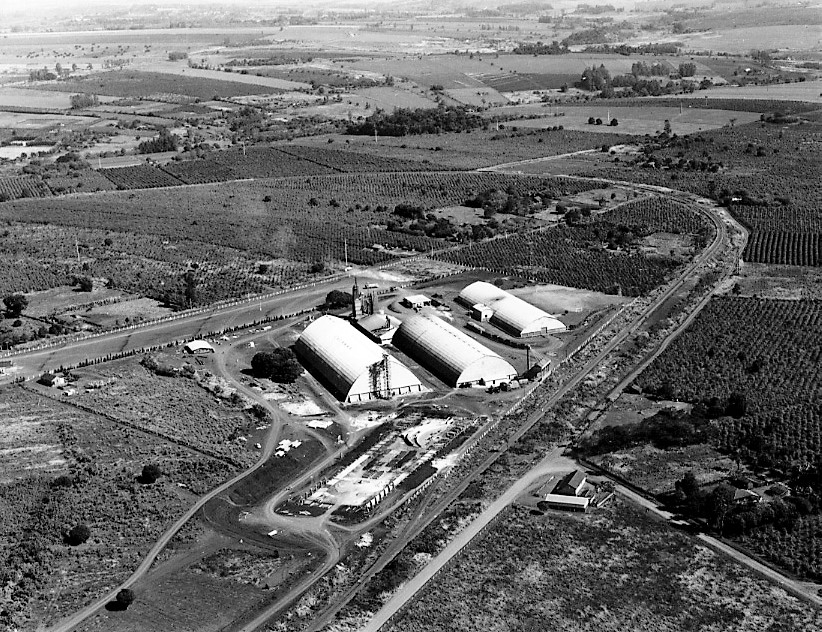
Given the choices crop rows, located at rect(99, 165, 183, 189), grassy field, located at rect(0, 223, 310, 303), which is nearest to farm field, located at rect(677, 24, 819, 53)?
crop rows, located at rect(99, 165, 183, 189)

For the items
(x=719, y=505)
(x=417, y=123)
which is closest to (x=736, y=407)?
(x=719, y=505)

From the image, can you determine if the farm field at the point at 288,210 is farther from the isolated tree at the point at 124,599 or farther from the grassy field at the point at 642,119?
the isolated tree at the point at 124,599

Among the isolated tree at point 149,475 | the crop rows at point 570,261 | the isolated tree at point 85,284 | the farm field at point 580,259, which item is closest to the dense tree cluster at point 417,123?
the farm field at point 580,259

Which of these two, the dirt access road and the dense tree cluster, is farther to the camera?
the dense tree cluster

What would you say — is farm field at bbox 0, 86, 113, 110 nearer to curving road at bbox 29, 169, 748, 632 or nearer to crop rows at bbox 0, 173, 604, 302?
crop rows at bbox 0, 173, 604, 302

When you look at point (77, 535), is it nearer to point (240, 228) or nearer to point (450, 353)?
point (450, 353)

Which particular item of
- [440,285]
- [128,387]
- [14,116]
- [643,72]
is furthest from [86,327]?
[643,72]
